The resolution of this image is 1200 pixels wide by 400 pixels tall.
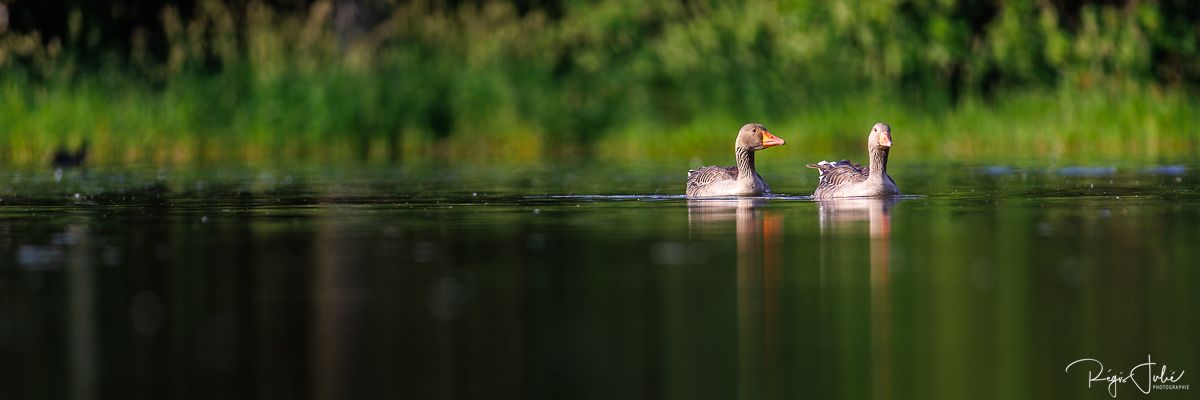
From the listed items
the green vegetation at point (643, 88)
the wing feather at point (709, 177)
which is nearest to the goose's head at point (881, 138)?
the wing feather at point (709, 177)

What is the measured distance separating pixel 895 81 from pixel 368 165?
841cm

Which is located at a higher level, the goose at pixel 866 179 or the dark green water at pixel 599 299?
the goose at pixel 866 179

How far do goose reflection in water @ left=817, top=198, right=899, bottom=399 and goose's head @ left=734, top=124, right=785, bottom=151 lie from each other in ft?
6.46

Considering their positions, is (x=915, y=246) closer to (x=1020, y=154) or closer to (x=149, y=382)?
(x=149, y=382)

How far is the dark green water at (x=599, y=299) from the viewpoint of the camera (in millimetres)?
7391

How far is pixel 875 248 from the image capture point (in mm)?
12109

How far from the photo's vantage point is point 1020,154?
26891mm

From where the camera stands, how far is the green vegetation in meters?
27.9

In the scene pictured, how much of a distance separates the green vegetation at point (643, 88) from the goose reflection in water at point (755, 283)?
11.5 m

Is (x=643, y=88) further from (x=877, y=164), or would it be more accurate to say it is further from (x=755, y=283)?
(x=755, y=283)

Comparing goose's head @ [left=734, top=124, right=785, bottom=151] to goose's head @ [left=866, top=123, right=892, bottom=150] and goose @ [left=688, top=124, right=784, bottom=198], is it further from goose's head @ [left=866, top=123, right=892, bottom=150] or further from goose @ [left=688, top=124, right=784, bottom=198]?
goose's head @ [left=866, top=123, right=892, bottom=150]

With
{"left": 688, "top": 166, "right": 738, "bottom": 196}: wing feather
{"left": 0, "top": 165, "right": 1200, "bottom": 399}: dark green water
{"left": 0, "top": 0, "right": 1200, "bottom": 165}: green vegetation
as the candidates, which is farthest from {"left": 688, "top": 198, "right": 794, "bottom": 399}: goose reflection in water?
{"left": 0, "top": 0, "right": 1200, "bottom": 165}: green vegetation

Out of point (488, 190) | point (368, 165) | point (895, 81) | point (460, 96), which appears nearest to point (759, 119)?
point (895, 81)

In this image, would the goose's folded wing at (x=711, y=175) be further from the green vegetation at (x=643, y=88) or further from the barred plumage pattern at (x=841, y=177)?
the green vegetation at (x=643, y=88)
